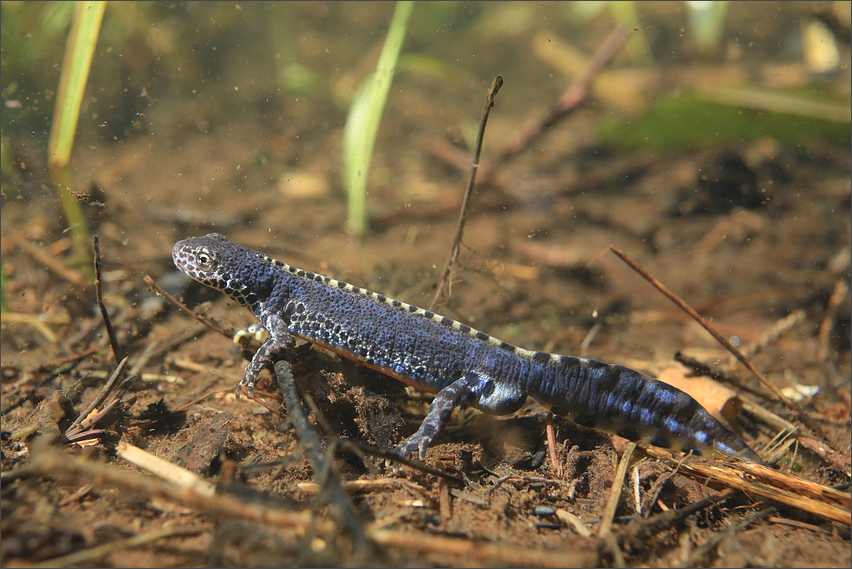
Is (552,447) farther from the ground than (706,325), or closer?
closer

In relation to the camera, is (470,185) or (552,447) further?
(470,185)

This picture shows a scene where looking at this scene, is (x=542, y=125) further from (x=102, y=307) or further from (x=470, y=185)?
(x=102, y=307)

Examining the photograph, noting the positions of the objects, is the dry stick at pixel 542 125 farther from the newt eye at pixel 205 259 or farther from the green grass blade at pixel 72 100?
the green grass blade at pixel 72 100

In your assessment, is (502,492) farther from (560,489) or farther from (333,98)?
(333,98)

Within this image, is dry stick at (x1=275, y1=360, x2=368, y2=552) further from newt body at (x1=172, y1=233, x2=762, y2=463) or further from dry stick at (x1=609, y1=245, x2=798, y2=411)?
dry stick at (x1=609, y1=245, x2=798, y2=411)

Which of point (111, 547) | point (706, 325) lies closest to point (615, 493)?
point (706, 325)

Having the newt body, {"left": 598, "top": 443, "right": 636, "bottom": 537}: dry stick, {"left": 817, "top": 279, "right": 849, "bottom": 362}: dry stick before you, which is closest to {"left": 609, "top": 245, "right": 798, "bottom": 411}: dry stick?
the newt body

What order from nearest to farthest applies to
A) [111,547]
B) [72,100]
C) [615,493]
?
[111,547] < [615,493] < [72,100]
